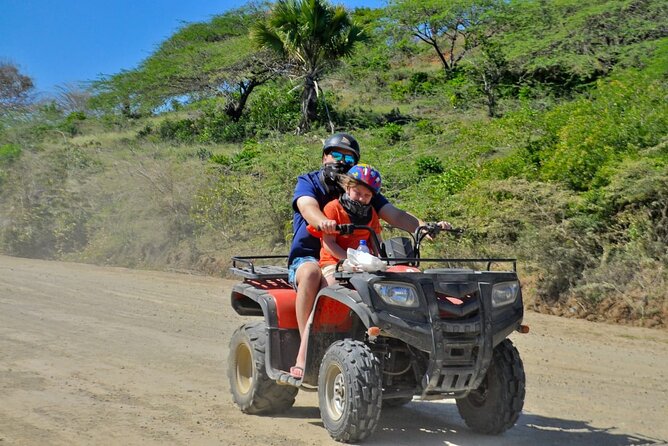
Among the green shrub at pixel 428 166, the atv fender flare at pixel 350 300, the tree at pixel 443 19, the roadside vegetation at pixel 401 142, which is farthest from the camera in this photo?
the tree at pixel 443 19

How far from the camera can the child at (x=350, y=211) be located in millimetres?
6434

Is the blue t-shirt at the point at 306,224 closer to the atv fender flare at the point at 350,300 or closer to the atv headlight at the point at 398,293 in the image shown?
the atv fender flare at the point at 350,300

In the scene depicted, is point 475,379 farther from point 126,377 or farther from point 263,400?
point 126,377

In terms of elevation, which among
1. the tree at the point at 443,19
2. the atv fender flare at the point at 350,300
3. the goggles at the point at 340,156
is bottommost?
the atv fender flare at the point at 350,300

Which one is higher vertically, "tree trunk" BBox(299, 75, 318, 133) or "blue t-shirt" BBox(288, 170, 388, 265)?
"tree trunk" BBox(299, 75, 318, 133)

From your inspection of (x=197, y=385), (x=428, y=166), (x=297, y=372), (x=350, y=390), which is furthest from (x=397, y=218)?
(x=428, y=166)

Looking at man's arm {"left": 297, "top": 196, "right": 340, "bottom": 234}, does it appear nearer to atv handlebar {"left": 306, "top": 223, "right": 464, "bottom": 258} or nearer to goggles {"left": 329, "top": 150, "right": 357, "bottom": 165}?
atv handlebar {"left": 306, "top": 223, "right": 464, "bottom": 258}

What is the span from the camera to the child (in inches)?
253

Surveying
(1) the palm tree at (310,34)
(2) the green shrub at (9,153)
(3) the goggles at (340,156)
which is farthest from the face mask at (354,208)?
(2) the green shrub at (9,153)

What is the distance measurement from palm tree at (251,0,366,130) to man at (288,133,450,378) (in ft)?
65.0

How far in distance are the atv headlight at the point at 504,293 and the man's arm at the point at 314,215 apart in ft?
3.86

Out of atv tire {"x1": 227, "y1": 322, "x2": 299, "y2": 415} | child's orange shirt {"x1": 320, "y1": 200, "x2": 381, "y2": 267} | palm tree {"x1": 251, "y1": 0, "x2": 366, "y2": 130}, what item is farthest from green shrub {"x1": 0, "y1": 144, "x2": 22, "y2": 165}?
child's orange shirt {"x1": 320, "y1": 200, "x2": 381, "y2": 267}

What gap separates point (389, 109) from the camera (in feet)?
98.6

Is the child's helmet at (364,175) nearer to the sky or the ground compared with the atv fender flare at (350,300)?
nearer to the sky
